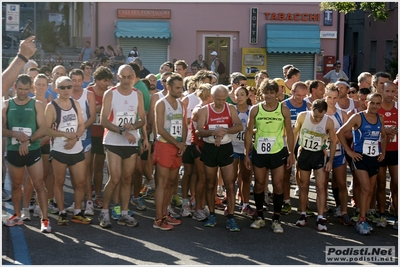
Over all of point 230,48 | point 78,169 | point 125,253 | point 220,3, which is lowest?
point 125,253

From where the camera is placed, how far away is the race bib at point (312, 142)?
9.05 meters

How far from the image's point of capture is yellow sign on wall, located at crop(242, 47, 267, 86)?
31750 millimetres

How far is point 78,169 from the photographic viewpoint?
8883mm

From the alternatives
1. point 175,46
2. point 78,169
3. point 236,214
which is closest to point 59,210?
point 78,169

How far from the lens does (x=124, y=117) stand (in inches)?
349

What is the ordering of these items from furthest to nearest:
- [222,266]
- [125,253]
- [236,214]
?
[236,214], [125,253], [222,266]

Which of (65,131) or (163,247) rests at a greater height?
(65,131)

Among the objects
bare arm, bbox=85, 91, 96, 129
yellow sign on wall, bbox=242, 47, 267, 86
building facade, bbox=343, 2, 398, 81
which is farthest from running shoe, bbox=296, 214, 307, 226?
building facade, bbox=343, 2, 398, 81

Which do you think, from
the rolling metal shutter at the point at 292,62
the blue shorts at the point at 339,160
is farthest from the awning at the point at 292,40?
the blue shorts at the point at 339,160

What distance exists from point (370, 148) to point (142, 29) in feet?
75.9

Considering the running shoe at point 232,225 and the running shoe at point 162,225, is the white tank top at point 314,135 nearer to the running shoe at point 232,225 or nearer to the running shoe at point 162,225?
the running shoe at point 232,225

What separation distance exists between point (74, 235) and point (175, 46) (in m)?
24.4

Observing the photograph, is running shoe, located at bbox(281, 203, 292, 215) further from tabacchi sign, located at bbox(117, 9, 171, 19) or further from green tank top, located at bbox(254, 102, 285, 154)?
tabacchi sign, located at bbox(117, 9, 171, 19)

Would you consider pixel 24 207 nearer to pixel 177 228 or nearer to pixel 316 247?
pixel 177 228
